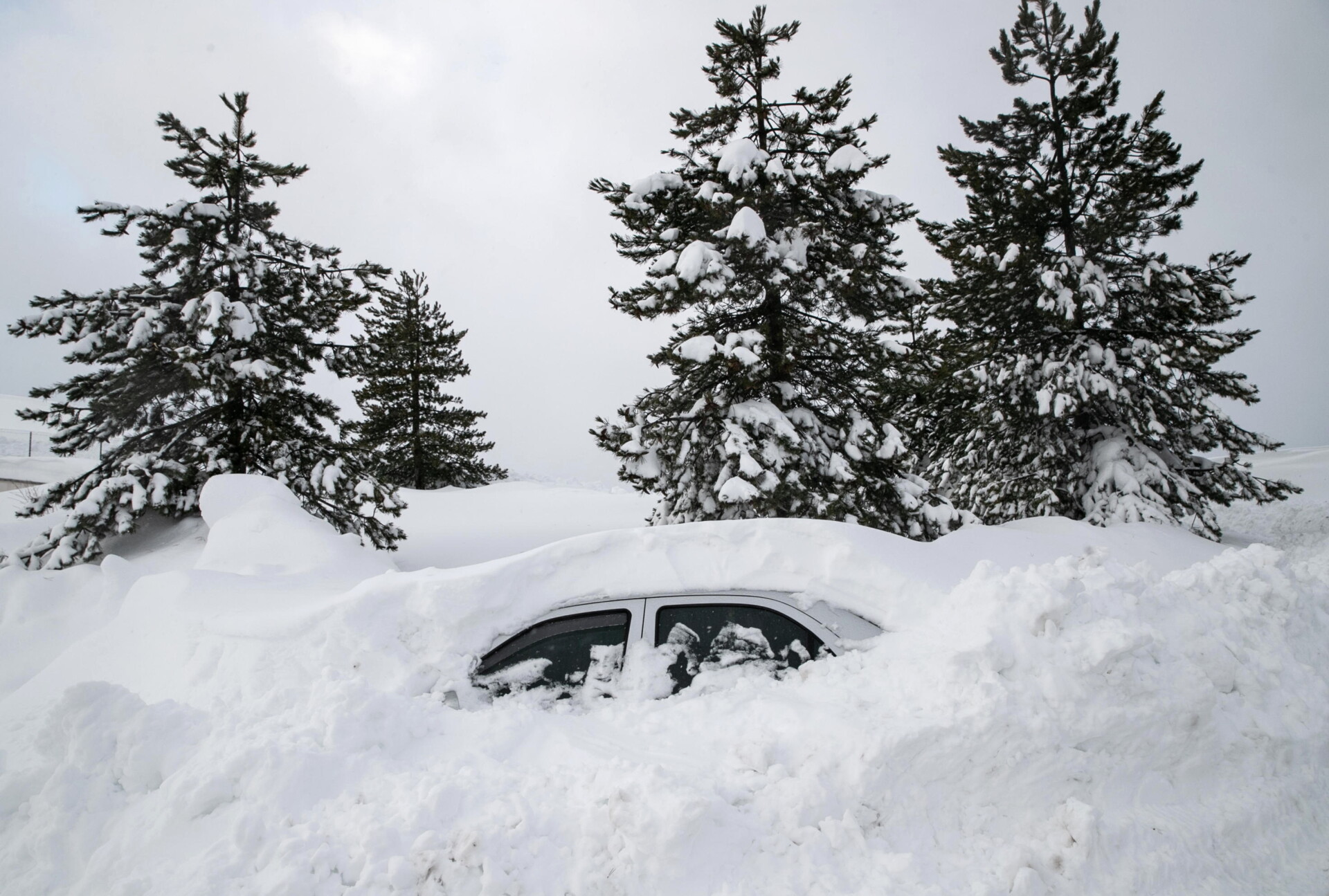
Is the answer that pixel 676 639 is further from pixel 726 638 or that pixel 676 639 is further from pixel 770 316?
pixel 770 316

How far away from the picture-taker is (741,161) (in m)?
9.99

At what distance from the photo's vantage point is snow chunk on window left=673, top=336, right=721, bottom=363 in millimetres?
9750

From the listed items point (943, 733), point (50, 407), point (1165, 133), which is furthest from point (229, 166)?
point (1165, 133)

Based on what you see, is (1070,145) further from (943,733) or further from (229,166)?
(229,166)

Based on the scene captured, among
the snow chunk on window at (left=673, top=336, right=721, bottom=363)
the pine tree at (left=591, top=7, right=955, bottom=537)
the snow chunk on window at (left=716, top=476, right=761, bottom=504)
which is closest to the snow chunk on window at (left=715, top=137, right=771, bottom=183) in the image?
the pine tree at (left=591, top=7, right=955, bottom=537)

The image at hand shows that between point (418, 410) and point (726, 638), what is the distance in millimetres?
25614

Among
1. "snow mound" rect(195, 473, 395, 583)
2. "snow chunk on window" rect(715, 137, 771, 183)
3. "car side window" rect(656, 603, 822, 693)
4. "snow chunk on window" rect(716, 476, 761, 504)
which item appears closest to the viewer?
"car side window" rect(656, 603, 822, 693)

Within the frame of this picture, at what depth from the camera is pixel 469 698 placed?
3.61 metres

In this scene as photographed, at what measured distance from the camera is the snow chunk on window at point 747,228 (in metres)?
9.45

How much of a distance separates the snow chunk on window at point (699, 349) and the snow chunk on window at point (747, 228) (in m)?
1.55

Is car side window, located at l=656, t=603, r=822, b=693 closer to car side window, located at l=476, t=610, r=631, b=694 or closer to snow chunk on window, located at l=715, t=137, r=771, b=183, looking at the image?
car side window, located at l=476, t=610, r=631, b=694

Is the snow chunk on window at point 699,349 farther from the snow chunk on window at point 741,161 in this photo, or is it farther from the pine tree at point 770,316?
the snow chunk on window at point 741,161

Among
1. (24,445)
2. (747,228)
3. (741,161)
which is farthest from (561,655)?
(24,445)

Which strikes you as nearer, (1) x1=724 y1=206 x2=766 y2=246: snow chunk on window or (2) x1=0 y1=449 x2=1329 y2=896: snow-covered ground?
(2) x1=0 y1=449 x2=1329 y2=896: snow-covered ground
